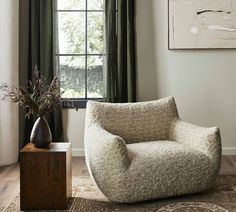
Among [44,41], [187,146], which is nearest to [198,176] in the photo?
[187,146]

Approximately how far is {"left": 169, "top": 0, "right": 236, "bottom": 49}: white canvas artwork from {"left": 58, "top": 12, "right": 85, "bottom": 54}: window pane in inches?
41.3

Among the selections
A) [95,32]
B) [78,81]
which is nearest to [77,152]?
[78,81]

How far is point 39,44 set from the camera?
4605mm

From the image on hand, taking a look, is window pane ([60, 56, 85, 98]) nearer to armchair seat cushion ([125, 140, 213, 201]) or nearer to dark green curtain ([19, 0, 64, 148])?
dark green curtain ([19, 0, 64, 148])

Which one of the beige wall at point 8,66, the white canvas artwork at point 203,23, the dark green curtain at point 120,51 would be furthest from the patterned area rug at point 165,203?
the white canvas artwork at point 203,23

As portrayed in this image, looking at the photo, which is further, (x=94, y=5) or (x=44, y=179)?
(x=94, y=5)

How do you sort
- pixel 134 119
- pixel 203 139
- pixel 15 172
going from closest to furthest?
pixel 203 139 < pixel 134 119 < pixel 15 172

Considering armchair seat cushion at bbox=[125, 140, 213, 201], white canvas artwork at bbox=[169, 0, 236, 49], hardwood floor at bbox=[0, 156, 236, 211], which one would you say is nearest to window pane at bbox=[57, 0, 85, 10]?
white canvas artwork at bbox=[169, 0, 236, 49]

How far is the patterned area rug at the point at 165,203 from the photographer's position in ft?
9.75

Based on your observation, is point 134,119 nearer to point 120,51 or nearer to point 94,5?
point 120,51

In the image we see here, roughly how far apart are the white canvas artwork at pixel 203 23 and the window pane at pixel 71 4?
1044 mm

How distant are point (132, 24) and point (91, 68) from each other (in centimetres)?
72

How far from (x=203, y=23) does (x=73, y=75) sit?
64.3 inches

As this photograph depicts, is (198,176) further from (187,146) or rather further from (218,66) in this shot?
(218,66)
